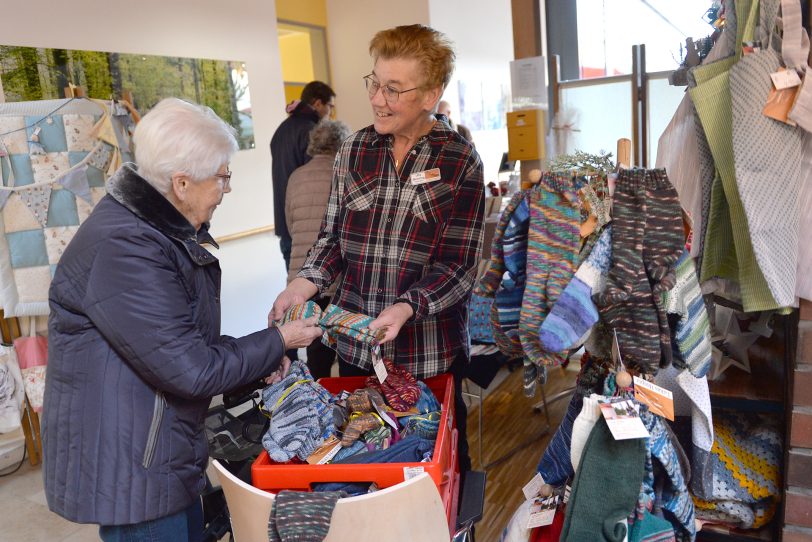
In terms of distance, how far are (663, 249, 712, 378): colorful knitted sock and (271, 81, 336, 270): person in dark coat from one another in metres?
2.78

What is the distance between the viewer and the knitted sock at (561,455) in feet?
Result: 4.86

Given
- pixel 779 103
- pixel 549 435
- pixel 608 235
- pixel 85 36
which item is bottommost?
pixel 549 435

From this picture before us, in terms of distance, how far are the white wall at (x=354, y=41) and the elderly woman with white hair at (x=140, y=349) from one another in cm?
621

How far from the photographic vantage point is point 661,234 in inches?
48.9

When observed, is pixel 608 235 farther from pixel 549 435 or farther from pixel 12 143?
pixel 12 143

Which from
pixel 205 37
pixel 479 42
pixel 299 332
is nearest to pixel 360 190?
pixel 299 332

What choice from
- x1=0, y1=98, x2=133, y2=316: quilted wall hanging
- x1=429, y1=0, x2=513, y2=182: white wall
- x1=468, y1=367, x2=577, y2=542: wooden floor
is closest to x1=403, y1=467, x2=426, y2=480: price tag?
x1=468, y1=367, x2=577, y2=542: wooden floor

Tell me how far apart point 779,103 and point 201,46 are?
5543 mm

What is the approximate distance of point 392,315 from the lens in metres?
1.52

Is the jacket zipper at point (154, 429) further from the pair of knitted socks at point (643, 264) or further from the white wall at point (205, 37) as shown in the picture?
the white wall at point (205, 37)

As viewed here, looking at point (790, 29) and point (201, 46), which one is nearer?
point (790, 29)

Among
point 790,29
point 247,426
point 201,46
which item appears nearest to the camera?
point 790,29

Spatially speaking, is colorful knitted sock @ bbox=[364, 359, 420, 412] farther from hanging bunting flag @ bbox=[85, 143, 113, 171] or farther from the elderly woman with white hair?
hanging bunting flag @ bbox=[85, 143, 113, 171]

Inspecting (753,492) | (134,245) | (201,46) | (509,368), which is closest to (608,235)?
(134,245)
